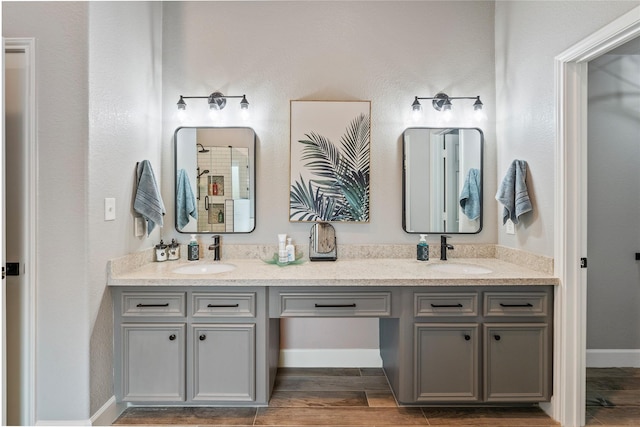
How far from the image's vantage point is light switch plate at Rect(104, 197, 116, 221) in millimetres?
1984

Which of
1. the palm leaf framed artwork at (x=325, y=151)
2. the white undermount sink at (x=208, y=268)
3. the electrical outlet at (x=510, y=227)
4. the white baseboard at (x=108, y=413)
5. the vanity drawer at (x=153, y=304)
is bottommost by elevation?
the white baseboard at (x=108, y=413)

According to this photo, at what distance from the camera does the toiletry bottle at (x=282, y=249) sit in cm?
240

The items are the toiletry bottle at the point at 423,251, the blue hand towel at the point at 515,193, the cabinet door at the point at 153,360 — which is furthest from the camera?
the toiletry bottle at the point at 423,251

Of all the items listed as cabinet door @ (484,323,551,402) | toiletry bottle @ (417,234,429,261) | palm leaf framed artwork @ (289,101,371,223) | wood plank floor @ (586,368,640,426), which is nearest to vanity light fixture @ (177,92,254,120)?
palm leaf framed artwork @ (289,101,371,223)

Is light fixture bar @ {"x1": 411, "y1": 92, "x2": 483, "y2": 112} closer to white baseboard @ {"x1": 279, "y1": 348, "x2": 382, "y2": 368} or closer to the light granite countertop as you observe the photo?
the light granite countertop

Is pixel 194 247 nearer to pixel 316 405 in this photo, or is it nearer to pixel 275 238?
pixel 275 238

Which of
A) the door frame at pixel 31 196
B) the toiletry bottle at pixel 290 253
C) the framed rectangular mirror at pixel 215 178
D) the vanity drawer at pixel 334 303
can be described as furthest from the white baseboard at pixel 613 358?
the door frame at pixel 31 196

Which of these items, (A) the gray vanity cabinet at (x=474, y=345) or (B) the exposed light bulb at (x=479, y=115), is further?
(B) the exposed light bulb at (x=479, y=115)

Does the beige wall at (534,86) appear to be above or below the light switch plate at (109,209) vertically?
above

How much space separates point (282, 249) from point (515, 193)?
1.62m

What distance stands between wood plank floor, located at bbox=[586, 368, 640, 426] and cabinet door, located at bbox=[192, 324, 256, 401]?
79.5 inches

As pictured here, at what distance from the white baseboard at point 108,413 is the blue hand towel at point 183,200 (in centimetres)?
119

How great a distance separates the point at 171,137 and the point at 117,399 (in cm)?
179

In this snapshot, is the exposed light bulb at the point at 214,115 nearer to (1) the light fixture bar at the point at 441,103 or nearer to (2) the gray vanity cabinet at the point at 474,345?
(1) the light fixture bar at the point at 441,103
